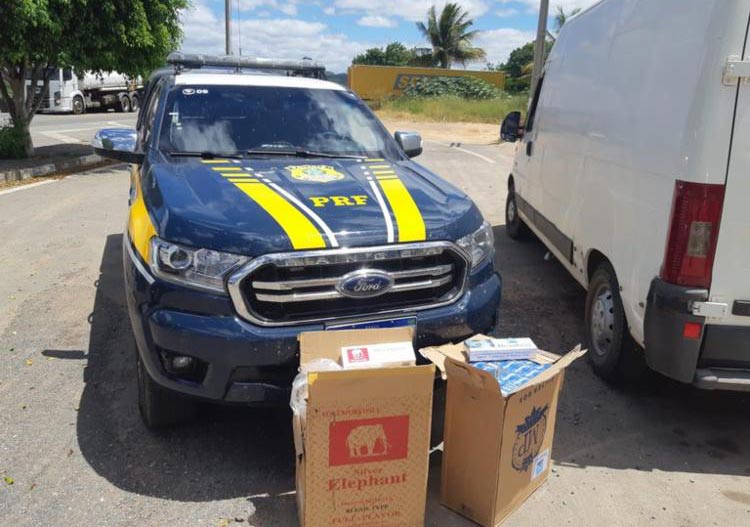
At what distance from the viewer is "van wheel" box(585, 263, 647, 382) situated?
13.2 ft

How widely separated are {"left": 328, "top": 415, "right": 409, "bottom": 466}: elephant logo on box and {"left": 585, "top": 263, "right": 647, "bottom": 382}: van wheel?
6.29ft

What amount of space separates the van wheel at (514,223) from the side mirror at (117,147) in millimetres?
4667

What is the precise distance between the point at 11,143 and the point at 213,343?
1259 centimetres

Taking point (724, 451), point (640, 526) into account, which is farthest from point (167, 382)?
point (724, 451)

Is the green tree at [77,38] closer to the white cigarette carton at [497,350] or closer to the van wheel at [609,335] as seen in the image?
the van wheel at [609,335]

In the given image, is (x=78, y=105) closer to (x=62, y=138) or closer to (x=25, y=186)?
(x=62, y=138)

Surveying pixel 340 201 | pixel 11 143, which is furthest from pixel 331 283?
pixel 11 143

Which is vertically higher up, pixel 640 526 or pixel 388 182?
pixel 388 182

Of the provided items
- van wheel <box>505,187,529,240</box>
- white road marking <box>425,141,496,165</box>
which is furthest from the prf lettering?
white road marking <box>425,141,496,165</box>

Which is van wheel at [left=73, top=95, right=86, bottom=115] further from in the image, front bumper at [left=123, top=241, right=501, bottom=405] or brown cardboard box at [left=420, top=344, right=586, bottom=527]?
brown cardboard box at [left=420, top=344, right=586, bottom=527]

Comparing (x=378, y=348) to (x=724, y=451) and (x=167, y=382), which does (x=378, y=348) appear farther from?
(x=724, y=451)

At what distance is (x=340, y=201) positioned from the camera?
3326 millimetres

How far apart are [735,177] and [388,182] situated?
69.2 inches

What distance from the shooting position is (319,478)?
8.63 feet
